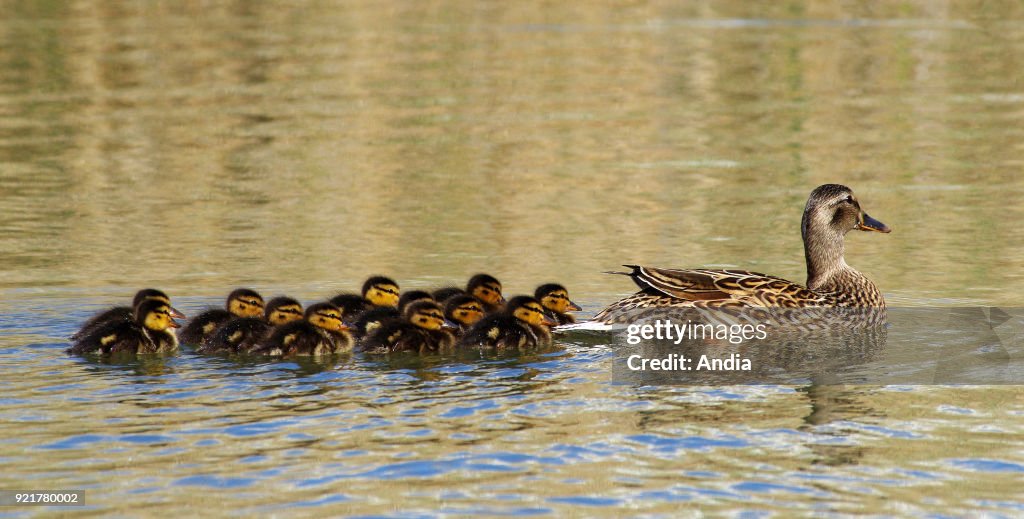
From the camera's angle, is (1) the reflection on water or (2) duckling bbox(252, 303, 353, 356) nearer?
(1) the reflection on water

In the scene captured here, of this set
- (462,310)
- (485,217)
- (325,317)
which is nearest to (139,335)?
(325,317)

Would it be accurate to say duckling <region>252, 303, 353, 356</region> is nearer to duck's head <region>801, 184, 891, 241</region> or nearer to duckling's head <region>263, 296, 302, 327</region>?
duckling's head <region>263, 296, 302, 327</region>

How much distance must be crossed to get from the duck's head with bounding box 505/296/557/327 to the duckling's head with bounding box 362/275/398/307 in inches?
34.1

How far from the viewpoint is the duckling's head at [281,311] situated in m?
8.79

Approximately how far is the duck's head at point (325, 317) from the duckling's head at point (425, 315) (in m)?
0.37

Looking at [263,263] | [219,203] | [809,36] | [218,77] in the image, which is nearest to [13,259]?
[263,263]

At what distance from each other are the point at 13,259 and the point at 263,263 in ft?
5.34

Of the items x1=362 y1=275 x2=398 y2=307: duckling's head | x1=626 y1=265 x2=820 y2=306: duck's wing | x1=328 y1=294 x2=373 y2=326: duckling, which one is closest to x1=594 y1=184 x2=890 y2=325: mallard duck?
x1=626 y1=265 x2=820 y2=306: duck's wing

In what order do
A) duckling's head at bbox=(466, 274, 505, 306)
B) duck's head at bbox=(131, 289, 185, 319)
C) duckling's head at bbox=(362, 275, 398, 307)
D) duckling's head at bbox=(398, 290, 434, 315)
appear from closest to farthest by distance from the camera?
duck's head at bbox=(131, 289, 185, 319) < duckling's head at bbox=(398, 290, 434, 315) < duckling's head at bbox=(362, 275, 398, 307) < duckling's head at bbox=(466, 274, 505, 306)

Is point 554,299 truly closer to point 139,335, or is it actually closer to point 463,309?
point 463,309

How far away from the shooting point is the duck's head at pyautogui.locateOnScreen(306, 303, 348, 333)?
839 cm

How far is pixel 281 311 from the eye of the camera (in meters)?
8.79

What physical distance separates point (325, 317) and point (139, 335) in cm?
91

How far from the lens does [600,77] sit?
21.1 m
